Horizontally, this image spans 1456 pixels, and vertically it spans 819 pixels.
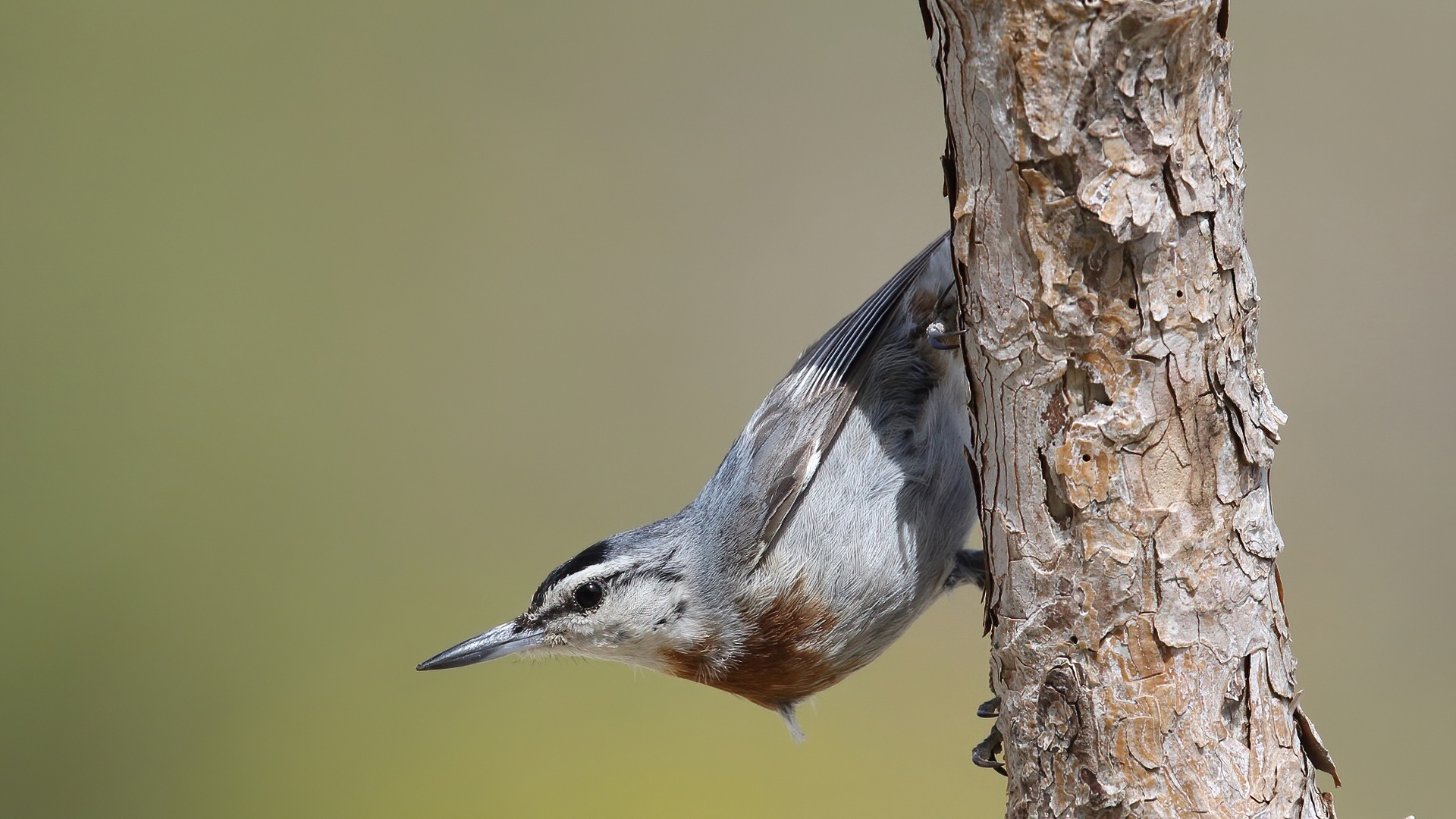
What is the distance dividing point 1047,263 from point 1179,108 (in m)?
0.20

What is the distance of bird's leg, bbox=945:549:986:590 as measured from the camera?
73.8 inches

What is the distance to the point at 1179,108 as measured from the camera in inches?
43.2

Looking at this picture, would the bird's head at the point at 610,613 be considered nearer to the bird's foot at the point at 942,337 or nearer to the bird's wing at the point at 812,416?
the bird's wing at the point at 812,416

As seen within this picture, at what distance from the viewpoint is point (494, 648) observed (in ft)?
6.08

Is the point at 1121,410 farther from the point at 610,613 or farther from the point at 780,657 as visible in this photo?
the point at 610,613

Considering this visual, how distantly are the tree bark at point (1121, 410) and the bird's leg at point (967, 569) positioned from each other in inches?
20.1

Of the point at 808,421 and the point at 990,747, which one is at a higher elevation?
the point at 808,421

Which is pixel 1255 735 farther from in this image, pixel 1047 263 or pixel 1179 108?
pixel 1179 108

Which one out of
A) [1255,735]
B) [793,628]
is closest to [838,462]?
[793,628]

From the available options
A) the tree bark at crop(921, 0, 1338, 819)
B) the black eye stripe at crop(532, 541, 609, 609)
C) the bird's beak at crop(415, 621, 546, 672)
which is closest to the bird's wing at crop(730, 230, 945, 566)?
the black eye stripe at crop(532, 541, 609, 609)

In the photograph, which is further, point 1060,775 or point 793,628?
point 793,628

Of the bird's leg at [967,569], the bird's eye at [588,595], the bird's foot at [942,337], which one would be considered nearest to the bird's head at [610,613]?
the bird's eye at [588,595]

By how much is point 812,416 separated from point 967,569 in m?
0.39

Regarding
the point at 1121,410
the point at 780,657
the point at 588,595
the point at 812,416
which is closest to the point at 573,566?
the point at 588,595
